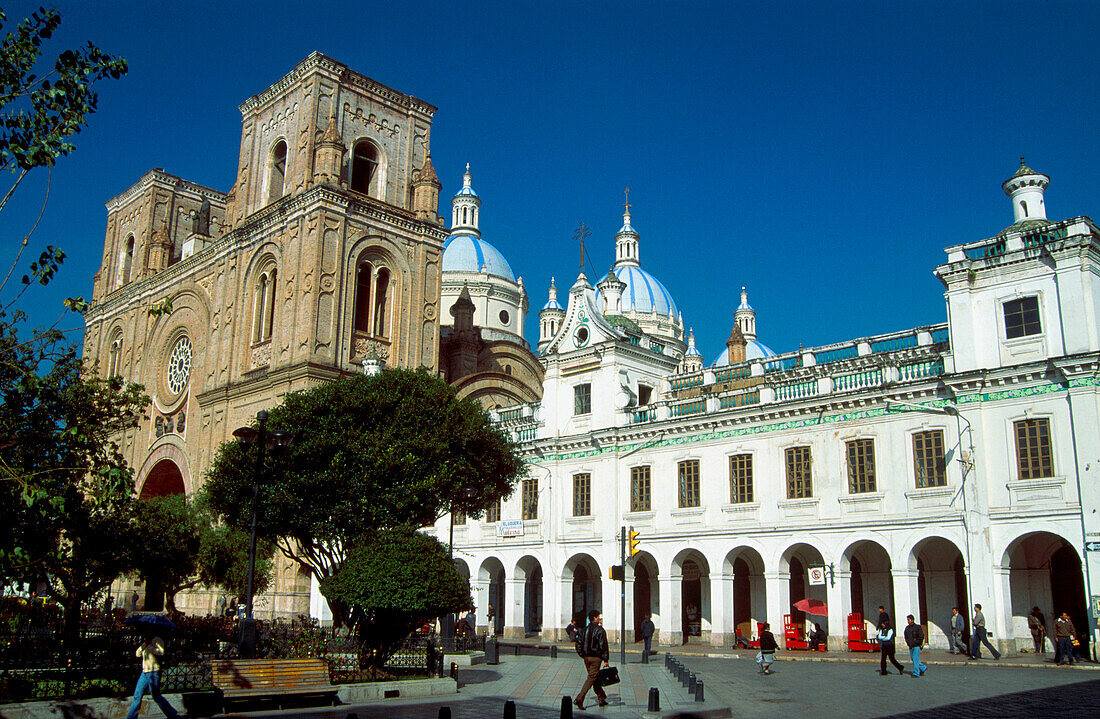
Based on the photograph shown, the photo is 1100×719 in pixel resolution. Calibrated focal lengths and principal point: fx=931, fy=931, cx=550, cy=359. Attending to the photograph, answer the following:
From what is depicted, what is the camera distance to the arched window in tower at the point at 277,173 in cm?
4791

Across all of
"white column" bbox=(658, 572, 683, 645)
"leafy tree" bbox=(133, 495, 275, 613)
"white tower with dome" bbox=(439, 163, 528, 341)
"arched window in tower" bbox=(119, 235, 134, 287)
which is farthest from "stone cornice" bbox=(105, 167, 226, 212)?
"white column" bbox=(658, 572, 683, 645)

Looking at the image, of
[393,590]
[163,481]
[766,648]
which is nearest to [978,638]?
[766,648]

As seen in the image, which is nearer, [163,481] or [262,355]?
[262,355]

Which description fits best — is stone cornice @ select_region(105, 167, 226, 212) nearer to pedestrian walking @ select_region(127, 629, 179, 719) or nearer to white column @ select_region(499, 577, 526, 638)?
white column @ select_region(499, 577, 526, 638)

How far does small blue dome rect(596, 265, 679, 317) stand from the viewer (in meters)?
77.2

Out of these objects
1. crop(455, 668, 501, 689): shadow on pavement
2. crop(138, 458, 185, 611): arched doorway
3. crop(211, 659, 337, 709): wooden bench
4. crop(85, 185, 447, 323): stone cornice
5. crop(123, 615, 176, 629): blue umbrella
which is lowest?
crop(455, 668, 501, 689): shadow on pavement

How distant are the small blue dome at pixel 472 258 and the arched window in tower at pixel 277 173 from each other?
23.0m

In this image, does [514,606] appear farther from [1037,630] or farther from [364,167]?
[364,167]

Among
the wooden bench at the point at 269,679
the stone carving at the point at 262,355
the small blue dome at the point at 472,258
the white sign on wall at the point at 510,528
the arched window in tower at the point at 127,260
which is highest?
the small blue dome at the point at 472,258

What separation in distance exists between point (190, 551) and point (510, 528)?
12.3 meters

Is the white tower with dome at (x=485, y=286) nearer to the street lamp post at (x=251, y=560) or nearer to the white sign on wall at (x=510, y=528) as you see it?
the white sign on wall at (x=510, y=528)

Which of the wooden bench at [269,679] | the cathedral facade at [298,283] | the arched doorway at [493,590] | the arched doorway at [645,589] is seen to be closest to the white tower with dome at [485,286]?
the cathedral facade at [298,283]

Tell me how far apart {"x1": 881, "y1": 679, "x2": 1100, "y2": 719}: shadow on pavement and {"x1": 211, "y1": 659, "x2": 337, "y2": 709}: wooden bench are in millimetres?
9143

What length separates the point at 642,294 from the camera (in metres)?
77.9
